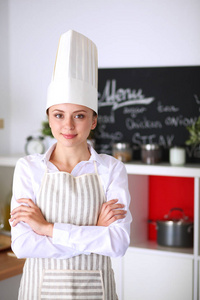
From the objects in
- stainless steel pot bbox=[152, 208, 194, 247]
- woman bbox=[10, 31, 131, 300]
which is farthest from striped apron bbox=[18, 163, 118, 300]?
stainless steel pot bbox=[152, 208, 194, 247]

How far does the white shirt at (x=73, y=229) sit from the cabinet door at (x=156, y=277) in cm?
115

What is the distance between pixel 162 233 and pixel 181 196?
12.7 inches

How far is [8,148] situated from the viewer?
346 cm

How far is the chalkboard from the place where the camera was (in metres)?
2.81

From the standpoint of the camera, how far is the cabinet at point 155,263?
249cm

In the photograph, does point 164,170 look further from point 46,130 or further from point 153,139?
point 46,130

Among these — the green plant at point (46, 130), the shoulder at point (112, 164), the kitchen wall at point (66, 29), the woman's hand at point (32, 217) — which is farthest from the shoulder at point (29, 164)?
the kitchen wall at point (66, 29)

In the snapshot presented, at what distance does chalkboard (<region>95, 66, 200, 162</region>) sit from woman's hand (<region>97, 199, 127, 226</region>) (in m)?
1.38

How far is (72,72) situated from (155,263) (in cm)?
153

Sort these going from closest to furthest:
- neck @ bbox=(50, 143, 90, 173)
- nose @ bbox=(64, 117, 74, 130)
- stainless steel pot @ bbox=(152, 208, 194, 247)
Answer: nose @ bbox=(64, 117, 74, 130)
neck @ bbox=(50, 143, 90, 173)
stainless steel pot @ bbox=(152, 208, 194, 247)

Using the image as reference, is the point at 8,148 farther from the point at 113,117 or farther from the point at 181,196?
the point at 181,196

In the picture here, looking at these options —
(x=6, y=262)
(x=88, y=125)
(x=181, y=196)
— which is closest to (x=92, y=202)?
(x=88, y=125)

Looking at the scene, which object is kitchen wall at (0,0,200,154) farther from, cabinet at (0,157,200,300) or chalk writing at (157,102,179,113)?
cabinet at (0,157,200,300)

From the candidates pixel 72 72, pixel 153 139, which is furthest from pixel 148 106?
pixel 72 72
